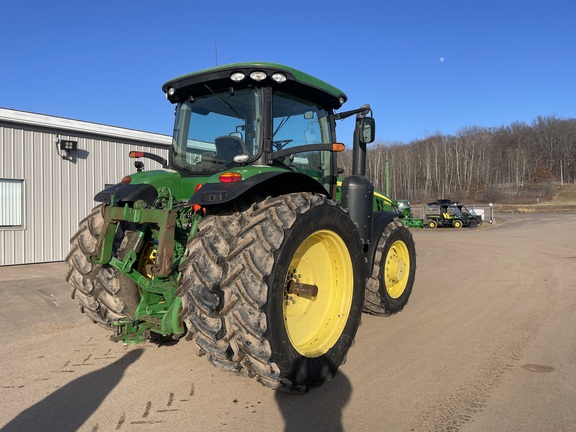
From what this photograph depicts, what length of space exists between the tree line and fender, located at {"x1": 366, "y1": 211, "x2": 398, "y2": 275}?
59.8 metres

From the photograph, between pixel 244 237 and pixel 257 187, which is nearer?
pixel 244 237

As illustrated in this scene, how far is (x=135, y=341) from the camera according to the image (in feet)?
11.7

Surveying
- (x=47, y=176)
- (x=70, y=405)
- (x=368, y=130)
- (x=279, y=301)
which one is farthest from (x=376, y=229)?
(x=47, y=176)

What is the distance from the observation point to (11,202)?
Result: 1014 centimetres

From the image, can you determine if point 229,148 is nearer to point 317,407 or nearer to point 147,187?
point 147,187

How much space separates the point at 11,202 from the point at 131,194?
8013 mm

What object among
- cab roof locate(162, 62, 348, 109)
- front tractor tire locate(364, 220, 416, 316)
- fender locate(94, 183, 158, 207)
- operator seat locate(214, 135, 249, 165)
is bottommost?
front tractor tire locate(364, 220, 416, 316)

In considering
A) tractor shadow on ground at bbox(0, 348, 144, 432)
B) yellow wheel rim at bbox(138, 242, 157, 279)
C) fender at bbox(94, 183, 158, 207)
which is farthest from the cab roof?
tractor shadow on ground at bbox(0, 348, 144, 432)

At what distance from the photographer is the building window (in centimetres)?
1000

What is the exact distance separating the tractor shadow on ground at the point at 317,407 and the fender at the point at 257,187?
1.49 m

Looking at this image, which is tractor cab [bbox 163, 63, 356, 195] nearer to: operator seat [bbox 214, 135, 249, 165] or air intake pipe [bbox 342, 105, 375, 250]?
operator seat [bbox 214, 135, 249, 165]

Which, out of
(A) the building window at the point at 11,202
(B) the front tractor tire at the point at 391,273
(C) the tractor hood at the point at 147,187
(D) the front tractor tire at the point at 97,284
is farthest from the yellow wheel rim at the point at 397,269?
(A) the building window at the point at 11,202

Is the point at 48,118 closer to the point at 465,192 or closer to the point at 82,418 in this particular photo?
the point at 82,418

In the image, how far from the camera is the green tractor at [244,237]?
294cm
